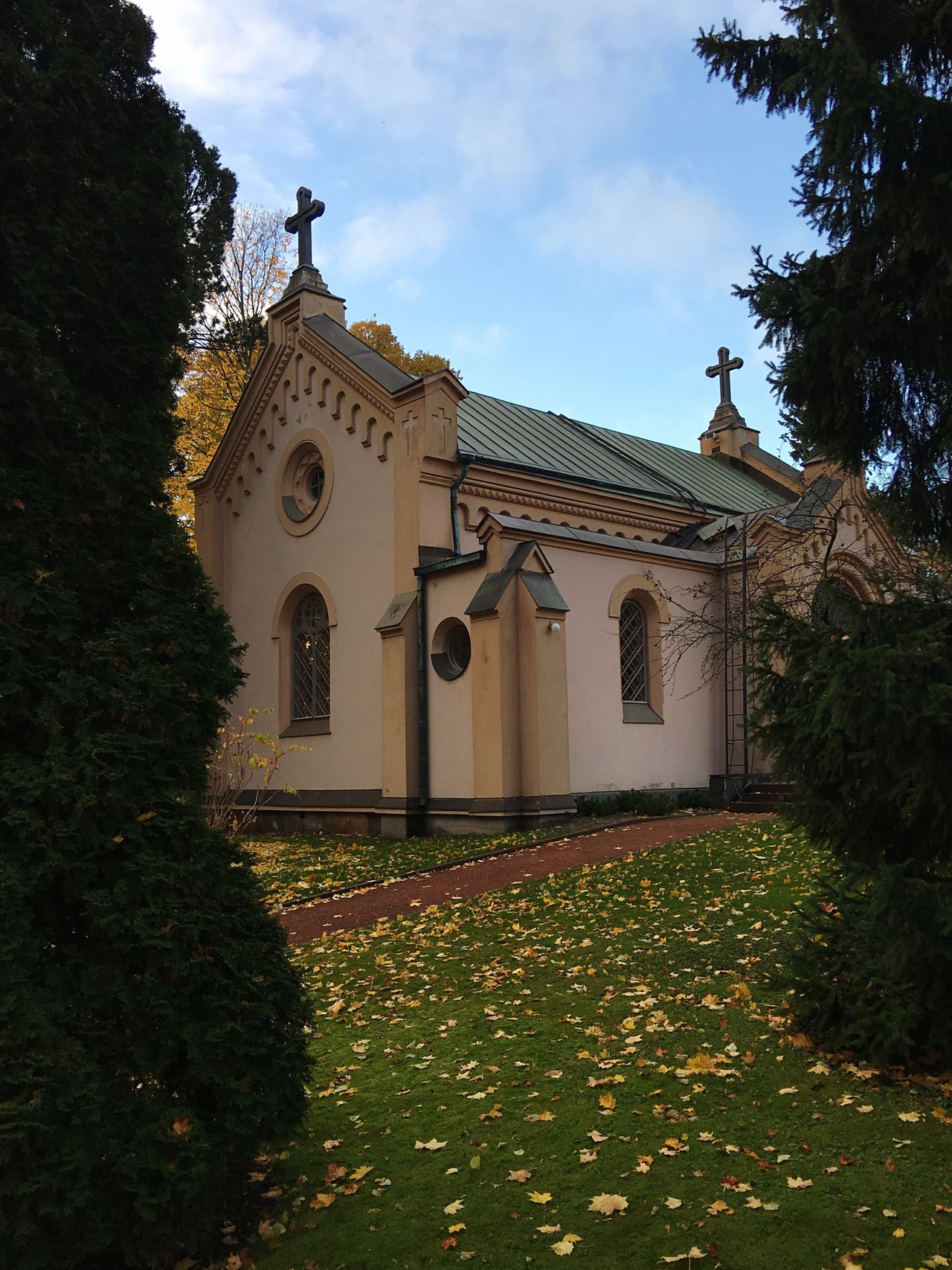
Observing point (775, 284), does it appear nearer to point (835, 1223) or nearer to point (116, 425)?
point (116, 425)

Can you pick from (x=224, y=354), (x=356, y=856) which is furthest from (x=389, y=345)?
(x=356, y=856)

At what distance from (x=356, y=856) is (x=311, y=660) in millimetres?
6081

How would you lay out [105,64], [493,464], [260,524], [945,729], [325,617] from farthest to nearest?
1. [260,524]
2. [325,617]
3. [493,464]
4. [105,64]
5. [945,729]

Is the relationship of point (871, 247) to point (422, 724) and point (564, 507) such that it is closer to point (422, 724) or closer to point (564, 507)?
point (422, 724)

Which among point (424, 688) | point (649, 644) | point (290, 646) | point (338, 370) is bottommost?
point (424, 688)

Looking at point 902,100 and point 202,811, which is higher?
point 902,100

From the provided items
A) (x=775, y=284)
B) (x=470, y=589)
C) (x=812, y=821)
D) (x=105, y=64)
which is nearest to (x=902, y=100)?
(x=775, y=284)

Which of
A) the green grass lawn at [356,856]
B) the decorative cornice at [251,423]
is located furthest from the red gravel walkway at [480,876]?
the decorative cornice at [251,423]

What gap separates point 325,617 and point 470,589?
4461mm

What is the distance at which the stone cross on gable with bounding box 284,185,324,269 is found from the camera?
20578 mm

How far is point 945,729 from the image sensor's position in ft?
15.3

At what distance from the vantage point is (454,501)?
17.7 metres

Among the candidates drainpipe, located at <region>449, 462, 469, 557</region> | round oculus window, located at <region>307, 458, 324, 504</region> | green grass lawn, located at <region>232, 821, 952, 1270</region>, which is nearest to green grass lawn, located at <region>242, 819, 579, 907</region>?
green grass lawn, located at <region>232, 821, 952, 1270</region>

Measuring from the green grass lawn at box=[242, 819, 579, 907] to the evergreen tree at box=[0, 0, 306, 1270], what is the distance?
7.30 meters
